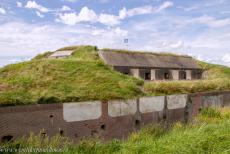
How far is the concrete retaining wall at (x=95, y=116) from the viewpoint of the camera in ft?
28.3

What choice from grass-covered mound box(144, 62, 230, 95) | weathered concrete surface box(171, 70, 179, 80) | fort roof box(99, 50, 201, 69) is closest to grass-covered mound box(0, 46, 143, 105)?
grass-covered mound box(144, 62, 230, 95)

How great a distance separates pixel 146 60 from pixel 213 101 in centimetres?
893

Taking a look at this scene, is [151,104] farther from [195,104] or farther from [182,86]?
[182,86]

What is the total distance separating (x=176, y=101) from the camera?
→ 517 inches

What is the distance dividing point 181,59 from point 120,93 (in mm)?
16239

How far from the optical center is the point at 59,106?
9.46 meters

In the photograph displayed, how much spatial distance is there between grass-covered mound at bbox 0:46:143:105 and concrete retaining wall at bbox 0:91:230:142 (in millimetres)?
1232

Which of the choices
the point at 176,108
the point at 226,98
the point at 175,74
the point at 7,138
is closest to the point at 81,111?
the point at 7,138

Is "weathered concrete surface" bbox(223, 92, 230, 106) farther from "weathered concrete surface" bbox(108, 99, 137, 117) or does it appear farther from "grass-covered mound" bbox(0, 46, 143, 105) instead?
"weathered concrete surface" bbox(108, 99, 137, 117)

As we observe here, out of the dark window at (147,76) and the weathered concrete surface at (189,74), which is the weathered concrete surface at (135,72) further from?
the weathered concrete surface at (189,74)

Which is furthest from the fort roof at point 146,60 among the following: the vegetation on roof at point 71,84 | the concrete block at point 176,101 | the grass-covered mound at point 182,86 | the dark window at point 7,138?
the dark window at point 7,138

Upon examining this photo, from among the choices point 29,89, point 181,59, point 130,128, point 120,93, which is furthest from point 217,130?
point 181,59

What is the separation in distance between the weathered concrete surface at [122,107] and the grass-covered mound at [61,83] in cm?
103

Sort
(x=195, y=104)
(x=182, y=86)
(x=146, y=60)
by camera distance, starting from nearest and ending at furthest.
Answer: (x=195, y=104), (x=182, y=86), (x=146, y=60)
